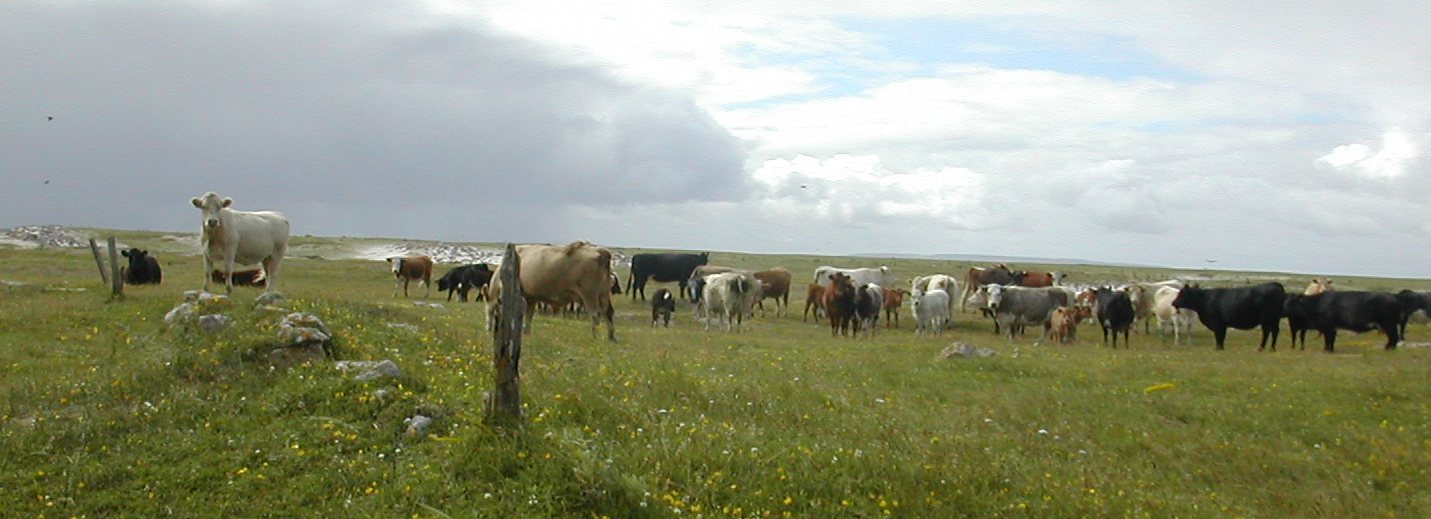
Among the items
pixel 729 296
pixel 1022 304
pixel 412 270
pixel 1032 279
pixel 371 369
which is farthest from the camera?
pixel 1032 279

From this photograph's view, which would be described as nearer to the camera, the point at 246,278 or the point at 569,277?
the point at 569,277

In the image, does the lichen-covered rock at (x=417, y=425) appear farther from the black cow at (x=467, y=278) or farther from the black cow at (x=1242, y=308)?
the black cow at (x=467, y=278)

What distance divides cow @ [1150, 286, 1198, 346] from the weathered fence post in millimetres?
28528

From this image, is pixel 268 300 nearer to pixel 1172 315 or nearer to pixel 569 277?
pixel 569 277

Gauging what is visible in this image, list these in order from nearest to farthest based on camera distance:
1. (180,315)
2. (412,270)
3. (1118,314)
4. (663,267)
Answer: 1. (180,315)
2. (1118,314)
3. (412,270)
4. (663,267)

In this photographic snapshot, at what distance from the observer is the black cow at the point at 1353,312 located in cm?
2744

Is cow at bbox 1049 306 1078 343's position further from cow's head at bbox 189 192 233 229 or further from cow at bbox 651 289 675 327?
cow's head at bbox 189 192 233 229

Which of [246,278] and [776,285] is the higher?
[776,285]

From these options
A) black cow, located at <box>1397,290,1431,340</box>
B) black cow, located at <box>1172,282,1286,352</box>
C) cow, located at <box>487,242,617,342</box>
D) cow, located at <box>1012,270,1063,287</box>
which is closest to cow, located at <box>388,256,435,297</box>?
cow, located at <box>487,242,617,342</box>

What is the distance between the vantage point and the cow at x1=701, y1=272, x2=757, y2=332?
3378 cm

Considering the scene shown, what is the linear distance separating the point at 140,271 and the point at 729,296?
20105 millimetres

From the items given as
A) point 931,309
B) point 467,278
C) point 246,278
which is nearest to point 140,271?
point 246,278

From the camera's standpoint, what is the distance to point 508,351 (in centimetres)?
905

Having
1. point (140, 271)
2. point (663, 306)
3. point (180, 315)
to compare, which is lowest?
point (663, 306)
